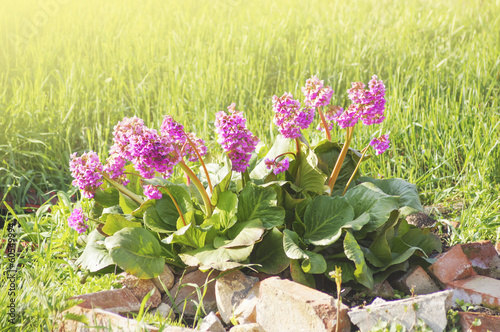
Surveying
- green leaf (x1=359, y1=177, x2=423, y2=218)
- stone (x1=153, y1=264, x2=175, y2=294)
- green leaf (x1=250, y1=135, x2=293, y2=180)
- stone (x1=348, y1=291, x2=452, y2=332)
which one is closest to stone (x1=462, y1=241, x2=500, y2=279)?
green leaf (x1=359, y1=177, x2=423, y2=218)

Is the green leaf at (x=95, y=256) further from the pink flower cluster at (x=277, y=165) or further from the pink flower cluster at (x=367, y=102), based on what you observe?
the pink flower cluster at (x=367, y=102)

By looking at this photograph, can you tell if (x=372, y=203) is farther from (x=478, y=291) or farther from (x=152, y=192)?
(x=152, y=192)

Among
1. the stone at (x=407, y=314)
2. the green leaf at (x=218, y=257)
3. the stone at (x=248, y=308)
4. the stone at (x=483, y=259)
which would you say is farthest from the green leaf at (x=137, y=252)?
the stone at (x=483, y=259)

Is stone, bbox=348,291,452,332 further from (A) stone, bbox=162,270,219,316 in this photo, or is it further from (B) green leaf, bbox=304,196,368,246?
(A) stone, bbox=162,270,219,316

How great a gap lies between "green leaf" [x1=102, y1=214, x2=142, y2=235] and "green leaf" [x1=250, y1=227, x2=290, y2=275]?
54cm

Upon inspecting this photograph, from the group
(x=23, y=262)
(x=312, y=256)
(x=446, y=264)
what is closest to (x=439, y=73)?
(x=446, y=264)

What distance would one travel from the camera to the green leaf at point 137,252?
6.26 ft

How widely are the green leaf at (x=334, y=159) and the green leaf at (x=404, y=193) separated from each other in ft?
0.52

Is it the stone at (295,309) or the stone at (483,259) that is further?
the stone at (483,259)

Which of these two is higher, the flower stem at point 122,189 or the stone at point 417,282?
the flower stem at point 122,189

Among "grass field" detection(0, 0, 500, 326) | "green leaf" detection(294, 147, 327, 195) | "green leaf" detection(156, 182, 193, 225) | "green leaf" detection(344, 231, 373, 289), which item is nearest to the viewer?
"green leaf" detection(344, 231, 373, 289)

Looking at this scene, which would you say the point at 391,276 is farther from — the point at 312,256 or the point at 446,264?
the point at 312,256

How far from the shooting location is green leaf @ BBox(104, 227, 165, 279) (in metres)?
1.91

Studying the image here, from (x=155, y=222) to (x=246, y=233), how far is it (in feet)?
1.46
